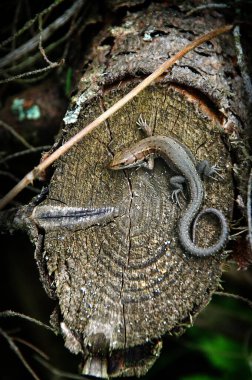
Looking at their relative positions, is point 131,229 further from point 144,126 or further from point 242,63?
point 242,63

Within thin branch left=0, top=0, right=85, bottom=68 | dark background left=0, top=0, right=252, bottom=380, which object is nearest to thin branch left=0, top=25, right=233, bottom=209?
dark background left=0, top=0, right=252, bottom=380

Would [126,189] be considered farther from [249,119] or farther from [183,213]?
[249,119]

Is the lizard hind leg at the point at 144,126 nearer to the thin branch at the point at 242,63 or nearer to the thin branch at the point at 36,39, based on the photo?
the thin branch at the point at 242,63

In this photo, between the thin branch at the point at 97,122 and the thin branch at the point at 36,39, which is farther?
the thin branch at the point at 36,39

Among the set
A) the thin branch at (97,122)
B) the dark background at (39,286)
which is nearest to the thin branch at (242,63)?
the dark background at (39,286)

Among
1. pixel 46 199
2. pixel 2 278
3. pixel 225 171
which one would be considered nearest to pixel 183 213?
→ pixel 225 171

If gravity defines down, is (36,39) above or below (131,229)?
above

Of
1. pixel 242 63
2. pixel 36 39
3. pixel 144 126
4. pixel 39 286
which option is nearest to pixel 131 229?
pixel 144 126

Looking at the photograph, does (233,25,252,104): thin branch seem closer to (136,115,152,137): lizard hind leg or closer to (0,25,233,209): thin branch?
(0,25,233,209): thin branch
